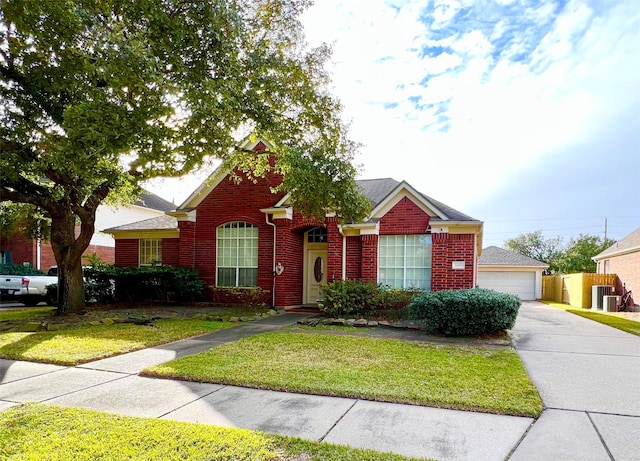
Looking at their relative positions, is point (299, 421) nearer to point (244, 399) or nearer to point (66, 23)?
point (244, 399)

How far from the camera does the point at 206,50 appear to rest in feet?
32.3

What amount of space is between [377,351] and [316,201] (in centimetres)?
478

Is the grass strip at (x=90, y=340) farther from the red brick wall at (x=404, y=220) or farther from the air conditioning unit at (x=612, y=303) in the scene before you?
the air conditioning unit at (x=612, y=303)

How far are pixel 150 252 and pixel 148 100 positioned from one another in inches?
389

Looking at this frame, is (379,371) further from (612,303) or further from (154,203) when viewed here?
(154,203)

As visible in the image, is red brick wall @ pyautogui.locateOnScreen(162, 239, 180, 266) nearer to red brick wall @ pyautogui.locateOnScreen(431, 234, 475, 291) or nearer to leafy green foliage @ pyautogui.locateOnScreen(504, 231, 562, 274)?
red brick wall @ pyautogui.locateOnScreen(431, 234, 475, 291)

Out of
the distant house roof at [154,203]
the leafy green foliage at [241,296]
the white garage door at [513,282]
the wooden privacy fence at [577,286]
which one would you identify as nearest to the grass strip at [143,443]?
the leafy green foliage at [241,296]

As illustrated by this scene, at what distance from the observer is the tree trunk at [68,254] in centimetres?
1195

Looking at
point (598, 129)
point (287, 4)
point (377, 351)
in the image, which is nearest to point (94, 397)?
point (377, 351)

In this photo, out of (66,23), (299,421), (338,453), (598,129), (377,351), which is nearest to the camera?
(338,453)

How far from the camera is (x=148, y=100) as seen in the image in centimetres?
864

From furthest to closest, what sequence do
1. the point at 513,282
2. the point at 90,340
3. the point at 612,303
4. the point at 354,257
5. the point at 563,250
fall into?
1. the point at 563,250
2. the point at 513,282
3. the point at 612,303
4. the point at 354,257
5. the point at 90,340

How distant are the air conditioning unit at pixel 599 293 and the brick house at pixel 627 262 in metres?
0.94

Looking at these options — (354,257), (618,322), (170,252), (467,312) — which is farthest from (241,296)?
(618,322)
